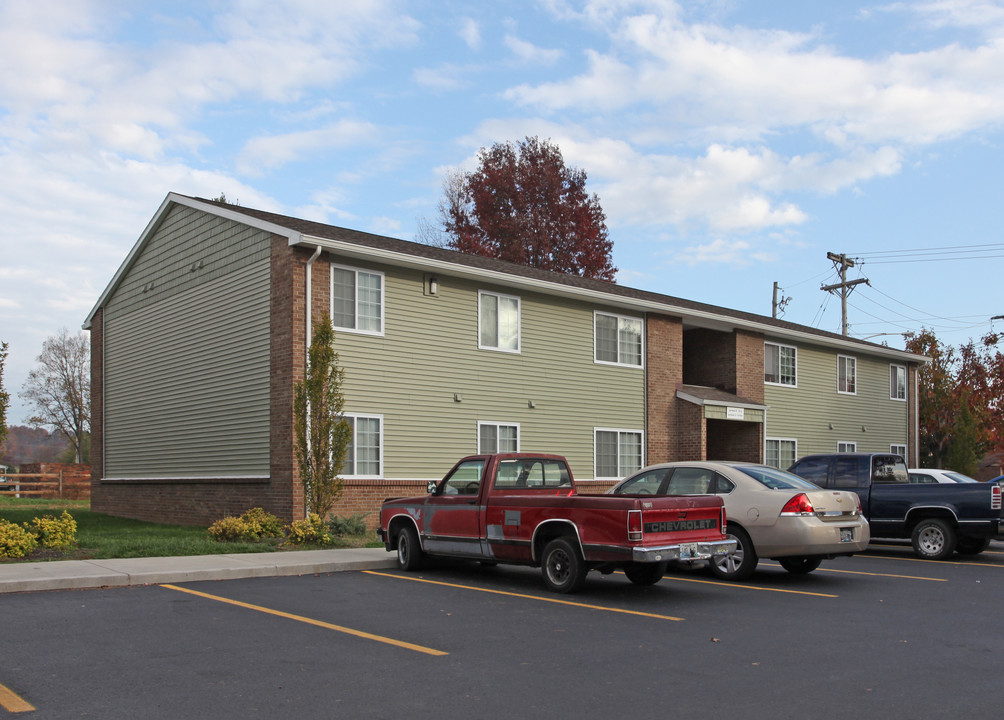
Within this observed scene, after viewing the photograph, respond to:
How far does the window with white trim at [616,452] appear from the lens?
82.3ft

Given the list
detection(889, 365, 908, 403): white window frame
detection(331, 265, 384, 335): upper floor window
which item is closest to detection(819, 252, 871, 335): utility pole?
detection(889, 365, 908, 403): white window frame

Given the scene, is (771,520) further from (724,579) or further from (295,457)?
(295,457)

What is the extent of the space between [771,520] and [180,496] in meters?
15.2

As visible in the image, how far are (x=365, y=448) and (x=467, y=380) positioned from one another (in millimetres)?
3340

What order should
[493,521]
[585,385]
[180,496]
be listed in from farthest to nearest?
1. [585,385]
2. [180,496]
3. [493,521]

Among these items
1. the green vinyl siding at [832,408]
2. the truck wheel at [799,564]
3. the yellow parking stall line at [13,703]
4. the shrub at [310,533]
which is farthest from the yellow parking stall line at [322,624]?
the green vinyl siding at [832,408]

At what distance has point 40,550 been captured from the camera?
46.3 feet

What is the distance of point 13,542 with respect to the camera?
13484 millimetres

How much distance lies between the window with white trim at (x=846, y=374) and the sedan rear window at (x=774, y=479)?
21810 mm

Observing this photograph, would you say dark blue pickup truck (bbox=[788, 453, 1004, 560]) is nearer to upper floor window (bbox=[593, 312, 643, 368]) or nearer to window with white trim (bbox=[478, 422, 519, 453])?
window with white trim (bbox=[478, 422, 519, 453])

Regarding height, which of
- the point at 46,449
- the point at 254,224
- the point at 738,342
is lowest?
the point at 46,449

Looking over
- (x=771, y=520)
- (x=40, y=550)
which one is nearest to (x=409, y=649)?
(x=771, y=520)

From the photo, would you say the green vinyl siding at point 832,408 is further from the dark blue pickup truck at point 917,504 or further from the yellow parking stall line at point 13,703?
the yellow parking stall line at point 13,703

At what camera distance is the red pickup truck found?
34.4ft
